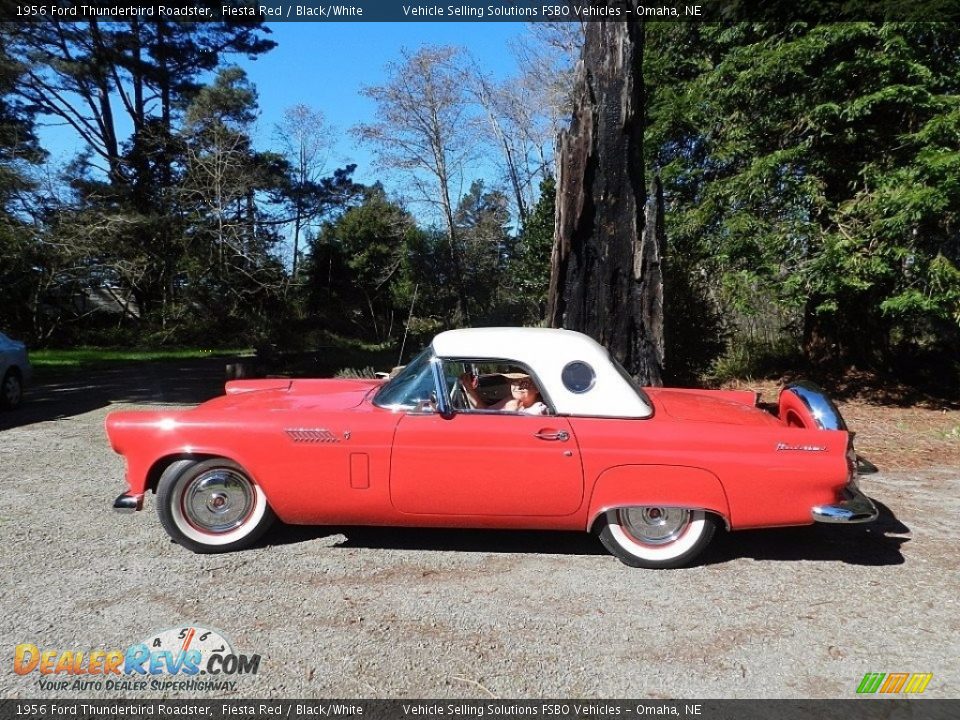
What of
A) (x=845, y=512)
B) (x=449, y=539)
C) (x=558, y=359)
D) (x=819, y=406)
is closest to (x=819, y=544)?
(x=845, y=512)

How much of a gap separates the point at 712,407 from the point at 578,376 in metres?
1.03

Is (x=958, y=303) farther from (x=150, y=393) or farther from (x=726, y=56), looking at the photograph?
(x=150, y=393)

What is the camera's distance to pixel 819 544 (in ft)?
14.4

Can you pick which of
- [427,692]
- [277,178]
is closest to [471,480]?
[427,692]

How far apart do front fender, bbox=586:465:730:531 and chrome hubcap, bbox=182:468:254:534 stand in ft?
6.96

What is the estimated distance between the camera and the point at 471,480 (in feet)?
Answer: 12.6

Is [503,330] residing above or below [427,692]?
above

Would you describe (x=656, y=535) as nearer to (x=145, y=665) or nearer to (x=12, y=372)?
(x=145, y=665)

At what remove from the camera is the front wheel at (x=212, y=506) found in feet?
13.1

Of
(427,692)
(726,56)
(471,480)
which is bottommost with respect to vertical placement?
(427,692)

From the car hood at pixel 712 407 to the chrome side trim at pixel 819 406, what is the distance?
0.74ft

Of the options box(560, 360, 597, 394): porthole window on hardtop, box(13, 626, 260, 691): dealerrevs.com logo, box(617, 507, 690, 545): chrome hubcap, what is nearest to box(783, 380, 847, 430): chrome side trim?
box(617, 507, 690, 545): chrome hubcap

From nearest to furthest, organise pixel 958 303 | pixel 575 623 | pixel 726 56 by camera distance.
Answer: pixel 575 623 → pixel 958 303 → pixel 726 56

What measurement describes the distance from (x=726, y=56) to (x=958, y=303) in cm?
532
